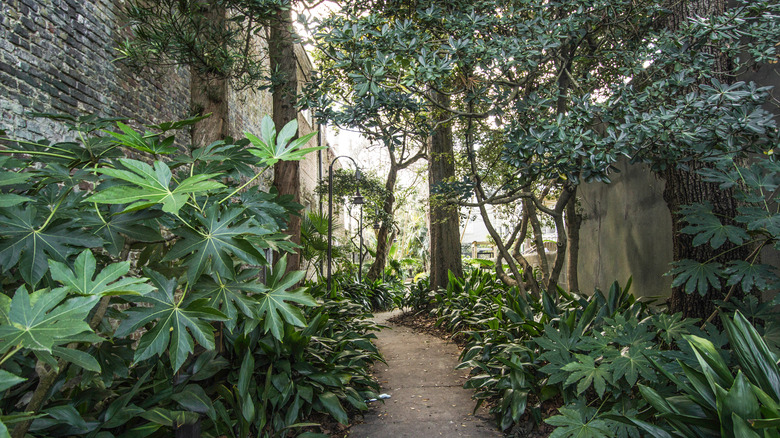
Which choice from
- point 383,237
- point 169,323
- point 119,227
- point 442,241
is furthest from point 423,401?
point 383,237

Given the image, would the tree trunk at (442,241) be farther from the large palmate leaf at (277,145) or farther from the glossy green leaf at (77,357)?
the glossy green leaf at (77,357)

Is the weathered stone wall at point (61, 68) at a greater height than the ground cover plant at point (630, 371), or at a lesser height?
greater

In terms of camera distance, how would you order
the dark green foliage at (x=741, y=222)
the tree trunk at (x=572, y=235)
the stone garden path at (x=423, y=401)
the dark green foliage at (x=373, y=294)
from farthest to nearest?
the dark green foliage at (x=373, y=294)
the tree trunk at (x=572, y=235)
the stone garden path at (x=423, y=401)
the dark green foliage at (x=741, y=222)

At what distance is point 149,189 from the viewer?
116cm

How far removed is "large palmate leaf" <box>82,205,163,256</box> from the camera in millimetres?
1365

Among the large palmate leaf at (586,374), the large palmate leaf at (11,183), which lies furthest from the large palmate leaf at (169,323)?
the large palmate leaf at (586,374)

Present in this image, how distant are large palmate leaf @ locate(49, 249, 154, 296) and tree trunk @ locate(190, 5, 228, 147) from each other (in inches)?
159

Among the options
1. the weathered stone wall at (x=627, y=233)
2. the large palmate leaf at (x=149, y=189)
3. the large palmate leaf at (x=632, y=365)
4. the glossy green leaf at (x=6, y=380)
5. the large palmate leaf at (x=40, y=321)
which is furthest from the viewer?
the weathered stone wall at (x=627, y=233)

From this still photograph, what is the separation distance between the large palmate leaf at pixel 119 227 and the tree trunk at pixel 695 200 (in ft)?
10.8

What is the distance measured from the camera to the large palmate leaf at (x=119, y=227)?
1365 millimetres

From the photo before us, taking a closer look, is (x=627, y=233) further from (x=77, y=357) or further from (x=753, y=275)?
(x=77, y=357)

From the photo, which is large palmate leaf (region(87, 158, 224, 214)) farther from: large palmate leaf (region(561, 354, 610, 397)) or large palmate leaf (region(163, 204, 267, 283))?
large palmate leaf (region(561, 354, 610, 397))

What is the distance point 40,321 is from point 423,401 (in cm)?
385

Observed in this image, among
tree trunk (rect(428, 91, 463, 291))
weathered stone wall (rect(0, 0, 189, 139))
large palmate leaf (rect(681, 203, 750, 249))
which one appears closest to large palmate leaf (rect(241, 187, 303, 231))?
large palmate leaf (rect(681, 203, 750, 249))
